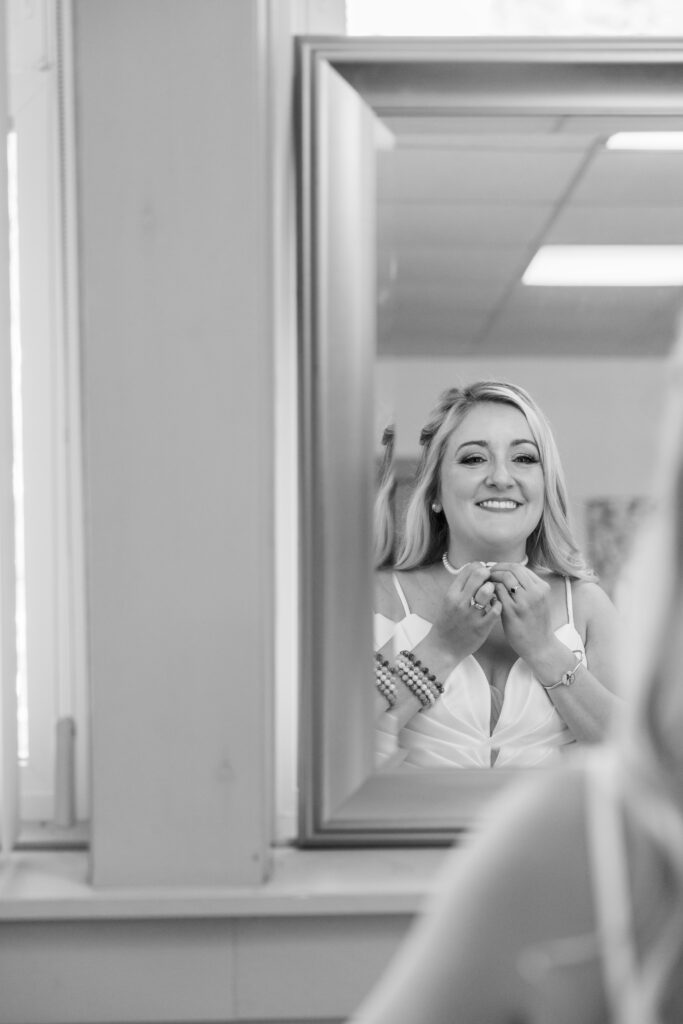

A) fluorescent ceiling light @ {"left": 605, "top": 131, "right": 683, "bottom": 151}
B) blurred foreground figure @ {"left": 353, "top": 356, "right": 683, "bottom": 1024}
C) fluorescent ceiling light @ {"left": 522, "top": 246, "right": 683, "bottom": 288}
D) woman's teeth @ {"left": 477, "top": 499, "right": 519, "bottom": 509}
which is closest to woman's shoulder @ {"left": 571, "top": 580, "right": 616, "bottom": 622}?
woman's teeth @ {"left": 477, "top": 499, "right": 519, "bottom": 509}

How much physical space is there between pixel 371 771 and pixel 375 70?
0.77m

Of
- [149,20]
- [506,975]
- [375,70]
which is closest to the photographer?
[506,975]

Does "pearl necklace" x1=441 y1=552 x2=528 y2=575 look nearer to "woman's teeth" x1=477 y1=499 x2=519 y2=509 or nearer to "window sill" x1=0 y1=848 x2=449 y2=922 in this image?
"woman's teeth" x1=477 y1=499 x2=519 y2=509

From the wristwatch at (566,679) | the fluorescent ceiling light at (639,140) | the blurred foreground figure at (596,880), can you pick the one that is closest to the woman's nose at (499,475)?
the wristwatch at (566,679)

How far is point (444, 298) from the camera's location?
1293 millimetres

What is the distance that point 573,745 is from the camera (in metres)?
1.30

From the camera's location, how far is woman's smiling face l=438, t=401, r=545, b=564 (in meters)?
1.31

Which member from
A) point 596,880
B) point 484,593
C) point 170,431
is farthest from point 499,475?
→ point 596,880

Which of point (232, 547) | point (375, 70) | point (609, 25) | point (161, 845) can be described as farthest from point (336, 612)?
point (609, 25)

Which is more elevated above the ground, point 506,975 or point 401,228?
point 401,228

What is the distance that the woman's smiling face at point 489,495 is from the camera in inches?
51.7

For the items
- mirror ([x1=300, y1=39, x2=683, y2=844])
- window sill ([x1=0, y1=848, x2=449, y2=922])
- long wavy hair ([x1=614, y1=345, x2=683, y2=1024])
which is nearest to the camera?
long wavy hair ([x1=614, y1=345, x2=683, y2=1024])

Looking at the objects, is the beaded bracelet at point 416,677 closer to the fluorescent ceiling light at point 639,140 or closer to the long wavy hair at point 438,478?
the long wavy hair at point 438,478

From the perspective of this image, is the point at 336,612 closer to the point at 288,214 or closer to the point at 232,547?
the point at 232,547
